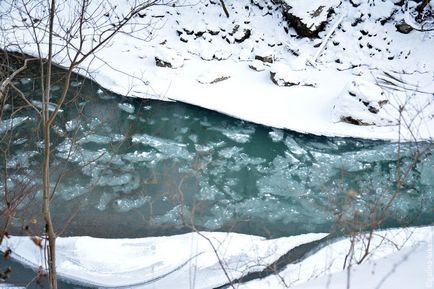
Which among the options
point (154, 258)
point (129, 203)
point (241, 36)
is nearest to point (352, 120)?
point (241, 36)

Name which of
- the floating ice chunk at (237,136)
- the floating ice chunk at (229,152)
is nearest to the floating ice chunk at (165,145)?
the floating ice chunk at (229,152)

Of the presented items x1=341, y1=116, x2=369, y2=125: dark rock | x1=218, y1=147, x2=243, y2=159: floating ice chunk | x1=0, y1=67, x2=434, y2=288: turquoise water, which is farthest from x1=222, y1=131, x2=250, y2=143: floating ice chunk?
x1=341, y1=116, x2=369, y2=125: dark rock

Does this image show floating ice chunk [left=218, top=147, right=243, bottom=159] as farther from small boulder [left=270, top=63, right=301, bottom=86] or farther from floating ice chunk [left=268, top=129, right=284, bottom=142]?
small boulder [left=270, top=63, right=301, bottom=86]

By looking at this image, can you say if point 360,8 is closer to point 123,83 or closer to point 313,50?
point 313,50

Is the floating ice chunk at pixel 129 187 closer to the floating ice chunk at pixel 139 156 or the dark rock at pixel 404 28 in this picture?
the floating ice chunk at pixel 139 156

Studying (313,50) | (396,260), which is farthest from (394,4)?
(396,260)
